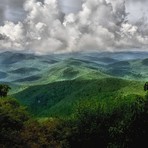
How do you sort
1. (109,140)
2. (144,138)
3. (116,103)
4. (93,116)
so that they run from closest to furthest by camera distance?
(144,138)
(109,140)
(93,116)
(116,103)

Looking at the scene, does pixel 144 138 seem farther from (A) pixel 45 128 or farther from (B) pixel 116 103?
(A) pixel 45 128

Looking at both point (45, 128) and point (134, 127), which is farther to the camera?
point (45, 128)

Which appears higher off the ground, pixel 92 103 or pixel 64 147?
pixel 92 103

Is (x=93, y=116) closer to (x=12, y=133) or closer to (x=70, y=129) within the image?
(x=70, y=129)

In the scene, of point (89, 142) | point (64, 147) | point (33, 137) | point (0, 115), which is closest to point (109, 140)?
point (89, 142)

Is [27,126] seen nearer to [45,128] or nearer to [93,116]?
[45,128]

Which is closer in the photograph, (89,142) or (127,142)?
(127,142)

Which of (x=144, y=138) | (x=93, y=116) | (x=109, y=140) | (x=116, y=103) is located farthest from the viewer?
(x=116, y=103)

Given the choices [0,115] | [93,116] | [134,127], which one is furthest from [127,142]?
[0,115]

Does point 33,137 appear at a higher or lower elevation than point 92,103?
lower
